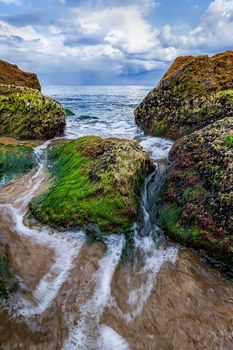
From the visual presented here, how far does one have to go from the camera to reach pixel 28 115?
40.2 feet

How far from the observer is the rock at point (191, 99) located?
10039 millimetres

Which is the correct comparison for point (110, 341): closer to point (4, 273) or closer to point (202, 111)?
point (4, 273)

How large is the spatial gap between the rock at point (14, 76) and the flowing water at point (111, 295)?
13.4 meters

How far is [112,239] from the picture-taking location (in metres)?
5.20

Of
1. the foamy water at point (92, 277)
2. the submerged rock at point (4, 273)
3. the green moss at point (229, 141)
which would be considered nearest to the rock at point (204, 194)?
the green moss at point (229, 141)

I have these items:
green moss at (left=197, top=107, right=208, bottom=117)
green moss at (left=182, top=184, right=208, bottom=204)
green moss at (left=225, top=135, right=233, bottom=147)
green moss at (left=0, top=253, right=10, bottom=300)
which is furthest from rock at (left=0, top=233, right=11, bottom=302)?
green moss at (left=197, top=107, right=208, bottom=117)

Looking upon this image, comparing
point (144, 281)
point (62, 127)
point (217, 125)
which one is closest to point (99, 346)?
point (144, 281)

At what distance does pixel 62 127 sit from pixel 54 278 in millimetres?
9575

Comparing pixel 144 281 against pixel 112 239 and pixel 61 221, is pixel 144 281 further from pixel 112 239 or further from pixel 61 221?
pixel 61 221

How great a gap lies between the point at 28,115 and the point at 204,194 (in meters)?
8.95

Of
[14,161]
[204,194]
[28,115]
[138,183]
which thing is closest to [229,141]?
[204,194]

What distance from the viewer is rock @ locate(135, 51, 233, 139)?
10039mm

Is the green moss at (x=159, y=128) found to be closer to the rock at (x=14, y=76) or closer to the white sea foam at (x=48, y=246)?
the white sea foam at (x=48, y=246)

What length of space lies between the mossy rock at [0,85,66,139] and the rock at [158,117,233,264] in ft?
22.8
